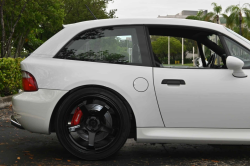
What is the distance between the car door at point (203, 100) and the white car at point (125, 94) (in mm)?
11

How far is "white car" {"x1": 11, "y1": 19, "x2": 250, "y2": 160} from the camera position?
4262 millimetres

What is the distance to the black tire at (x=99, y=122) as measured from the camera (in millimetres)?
4297

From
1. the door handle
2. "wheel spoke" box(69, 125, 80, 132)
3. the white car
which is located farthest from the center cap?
the door handle

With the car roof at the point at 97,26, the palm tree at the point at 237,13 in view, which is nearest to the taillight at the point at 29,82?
the car roof at the point at 97,26

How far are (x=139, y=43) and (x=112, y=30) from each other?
35 centimetres

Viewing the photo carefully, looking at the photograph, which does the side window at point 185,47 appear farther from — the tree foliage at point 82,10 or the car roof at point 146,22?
the tree foliage at point 82,10

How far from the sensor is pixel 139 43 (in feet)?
14.6

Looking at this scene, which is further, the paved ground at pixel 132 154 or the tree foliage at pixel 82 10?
the tree foliage at pixel 82 10

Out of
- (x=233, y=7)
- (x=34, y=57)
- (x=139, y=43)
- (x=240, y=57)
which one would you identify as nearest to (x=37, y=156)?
(x=34, y=57)

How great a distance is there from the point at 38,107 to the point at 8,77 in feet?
25.3

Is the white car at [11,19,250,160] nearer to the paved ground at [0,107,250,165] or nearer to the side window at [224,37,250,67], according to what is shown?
the side window at [224,37,250,67]

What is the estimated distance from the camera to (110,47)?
438 cm

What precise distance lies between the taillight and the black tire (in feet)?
1.30

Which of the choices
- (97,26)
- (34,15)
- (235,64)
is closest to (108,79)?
(97,26)
